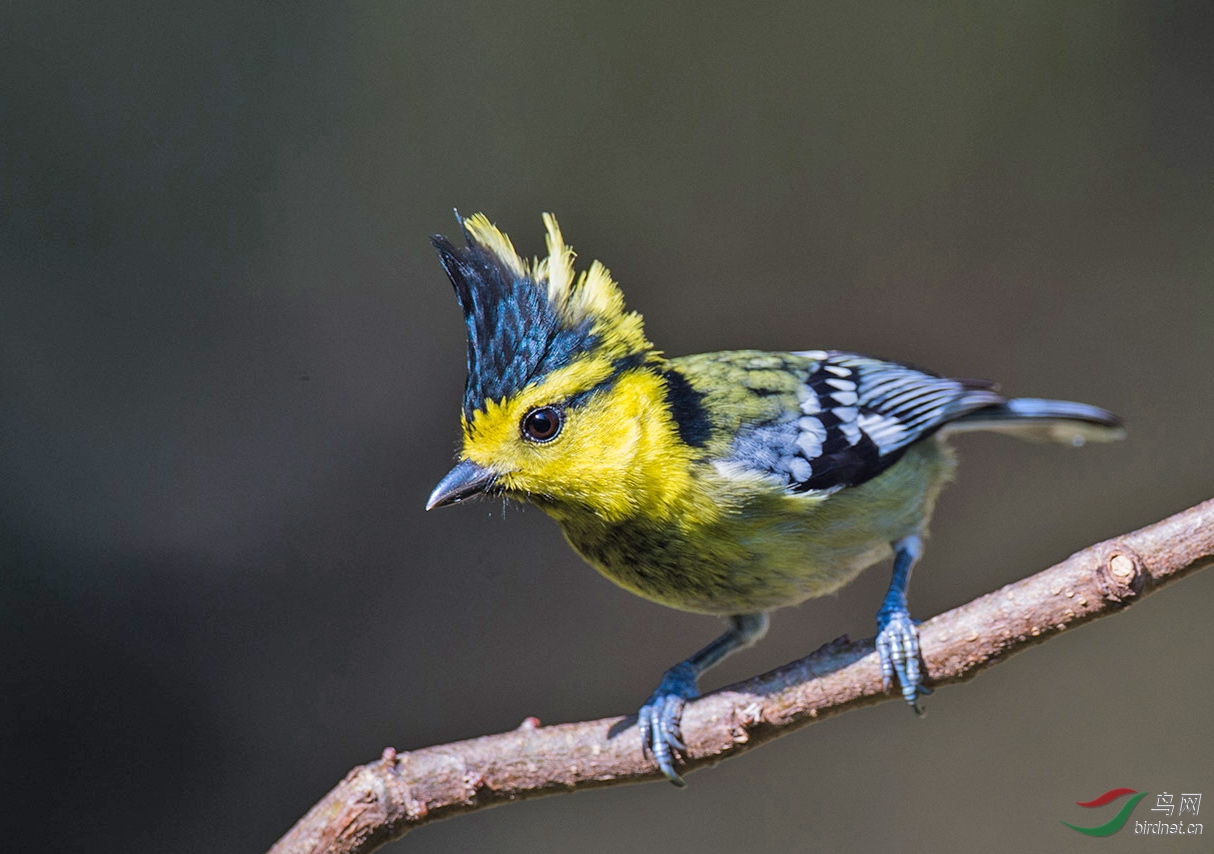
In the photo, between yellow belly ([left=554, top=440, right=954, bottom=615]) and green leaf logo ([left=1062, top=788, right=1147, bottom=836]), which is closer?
yellow belly ([left=554, top=440, right=954, bottom=615])

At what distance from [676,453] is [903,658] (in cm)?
51

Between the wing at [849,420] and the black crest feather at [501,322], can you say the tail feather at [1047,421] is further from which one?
the black crest feather at [501,322]

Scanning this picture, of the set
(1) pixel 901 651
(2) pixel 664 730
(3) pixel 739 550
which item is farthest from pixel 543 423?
(1) pixel 901 651

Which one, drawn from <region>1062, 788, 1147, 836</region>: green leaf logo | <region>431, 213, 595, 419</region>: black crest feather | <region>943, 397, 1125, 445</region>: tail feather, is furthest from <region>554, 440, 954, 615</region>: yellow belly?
<region>1062, 788, 1147, 836</region>: green leaf logo

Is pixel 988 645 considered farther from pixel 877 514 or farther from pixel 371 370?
pixel 371 370

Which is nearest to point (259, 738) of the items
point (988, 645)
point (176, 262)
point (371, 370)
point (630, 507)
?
point (371, 370)

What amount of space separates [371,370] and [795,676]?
1.88m

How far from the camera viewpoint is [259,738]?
3.22 m

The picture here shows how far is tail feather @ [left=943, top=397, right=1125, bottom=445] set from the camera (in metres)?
2.34

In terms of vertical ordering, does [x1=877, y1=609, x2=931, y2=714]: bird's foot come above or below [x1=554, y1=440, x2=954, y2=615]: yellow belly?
below

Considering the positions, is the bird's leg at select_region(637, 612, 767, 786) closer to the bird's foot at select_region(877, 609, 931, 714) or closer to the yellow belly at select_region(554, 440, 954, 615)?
the yellow belly at select_region(554, 440, 954, 615)

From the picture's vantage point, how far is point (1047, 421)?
7.88 ft

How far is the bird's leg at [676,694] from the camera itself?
1.86 metres

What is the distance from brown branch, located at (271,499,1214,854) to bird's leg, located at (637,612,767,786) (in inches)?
0.8
